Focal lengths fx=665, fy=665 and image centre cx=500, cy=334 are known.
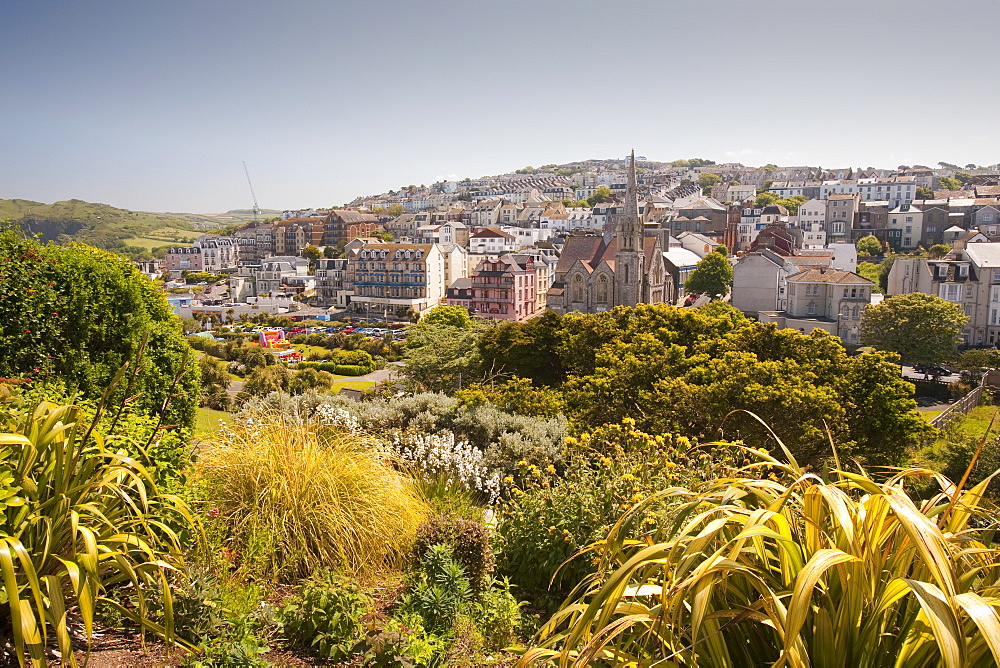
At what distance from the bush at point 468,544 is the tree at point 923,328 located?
40055 mm

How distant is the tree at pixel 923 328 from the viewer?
1510 inches

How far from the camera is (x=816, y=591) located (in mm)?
2723

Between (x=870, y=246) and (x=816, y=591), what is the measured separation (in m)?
86.9

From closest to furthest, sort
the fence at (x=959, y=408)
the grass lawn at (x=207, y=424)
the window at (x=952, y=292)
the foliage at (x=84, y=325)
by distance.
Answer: the foliage at (x=84, y=325)
the grass lawn at (x=207, y=424)
the fence at (x=959, y=408)
the window at (x=952, y=292)

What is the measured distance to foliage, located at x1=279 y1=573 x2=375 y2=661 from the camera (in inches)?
165

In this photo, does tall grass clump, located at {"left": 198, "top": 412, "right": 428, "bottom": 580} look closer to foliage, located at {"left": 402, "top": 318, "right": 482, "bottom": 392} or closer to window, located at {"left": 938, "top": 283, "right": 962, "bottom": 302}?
foliage, located at {"left": 402, "top": 318, "right": 482, "bottom": 392}

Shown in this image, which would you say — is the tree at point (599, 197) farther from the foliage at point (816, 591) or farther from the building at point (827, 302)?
the foliage at point (816, 591)

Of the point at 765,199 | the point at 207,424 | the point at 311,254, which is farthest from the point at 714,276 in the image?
the point at 311,254

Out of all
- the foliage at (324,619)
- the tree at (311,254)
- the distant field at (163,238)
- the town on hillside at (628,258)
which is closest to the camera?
the foliage at (324,619)

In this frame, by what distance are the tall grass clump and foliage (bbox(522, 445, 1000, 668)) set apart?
290cm

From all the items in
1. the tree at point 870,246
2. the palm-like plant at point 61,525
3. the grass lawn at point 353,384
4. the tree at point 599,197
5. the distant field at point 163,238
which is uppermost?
the tree at point 599,197

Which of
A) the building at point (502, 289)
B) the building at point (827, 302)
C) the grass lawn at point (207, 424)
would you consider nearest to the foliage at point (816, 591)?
the grass lawn at point (207, 424)

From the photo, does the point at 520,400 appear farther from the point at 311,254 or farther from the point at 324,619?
the point at 311,254

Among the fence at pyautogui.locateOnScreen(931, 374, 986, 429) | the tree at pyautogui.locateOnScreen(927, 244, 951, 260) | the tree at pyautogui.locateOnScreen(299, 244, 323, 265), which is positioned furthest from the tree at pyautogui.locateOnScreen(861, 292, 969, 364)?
the tree at pyautogui.locateOnScreen(299, 244, 323, 265)
